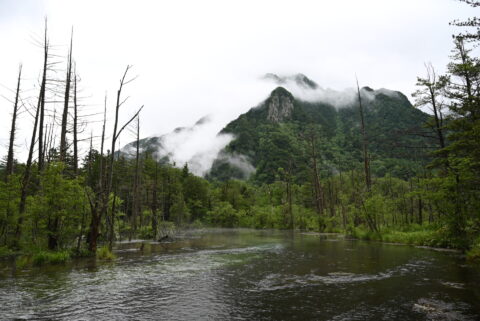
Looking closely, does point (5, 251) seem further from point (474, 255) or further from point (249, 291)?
point (474, 255)

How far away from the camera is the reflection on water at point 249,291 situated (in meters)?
7.84

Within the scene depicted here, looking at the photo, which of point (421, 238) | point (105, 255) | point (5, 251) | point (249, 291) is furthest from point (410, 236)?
point (5, 251)

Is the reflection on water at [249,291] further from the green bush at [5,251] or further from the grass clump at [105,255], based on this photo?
the green bush at [5,251]

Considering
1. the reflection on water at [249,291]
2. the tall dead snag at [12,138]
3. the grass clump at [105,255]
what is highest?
the tall dead snag at [12,138]

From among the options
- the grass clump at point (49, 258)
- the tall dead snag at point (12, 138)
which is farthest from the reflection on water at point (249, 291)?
the tall dead snag at point (12, 138)

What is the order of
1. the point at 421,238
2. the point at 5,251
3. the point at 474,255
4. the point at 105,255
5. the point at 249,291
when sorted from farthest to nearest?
the point at 421,238, the point at 105,255, the point at 5,251, the point at 474,255, the point at 249,291

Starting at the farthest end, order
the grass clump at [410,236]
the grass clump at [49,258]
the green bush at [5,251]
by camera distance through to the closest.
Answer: the grass clump at [410,236] < the green bush at [5,251] < the grass clump at [49,258]

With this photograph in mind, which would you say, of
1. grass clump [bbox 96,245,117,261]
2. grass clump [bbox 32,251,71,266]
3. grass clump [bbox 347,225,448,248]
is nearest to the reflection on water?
grass clump [bbox 32,251,71,266]

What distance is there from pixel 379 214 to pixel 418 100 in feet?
39.2

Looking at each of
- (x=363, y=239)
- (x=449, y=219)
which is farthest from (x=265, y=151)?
(x=449, y=219)

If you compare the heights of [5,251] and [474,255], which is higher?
[5,251]

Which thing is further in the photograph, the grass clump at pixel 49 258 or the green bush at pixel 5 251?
the green bush at pixel 5 251

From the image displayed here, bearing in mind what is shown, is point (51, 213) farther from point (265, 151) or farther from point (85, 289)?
point (265, 151)

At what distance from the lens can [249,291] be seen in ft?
33.9
